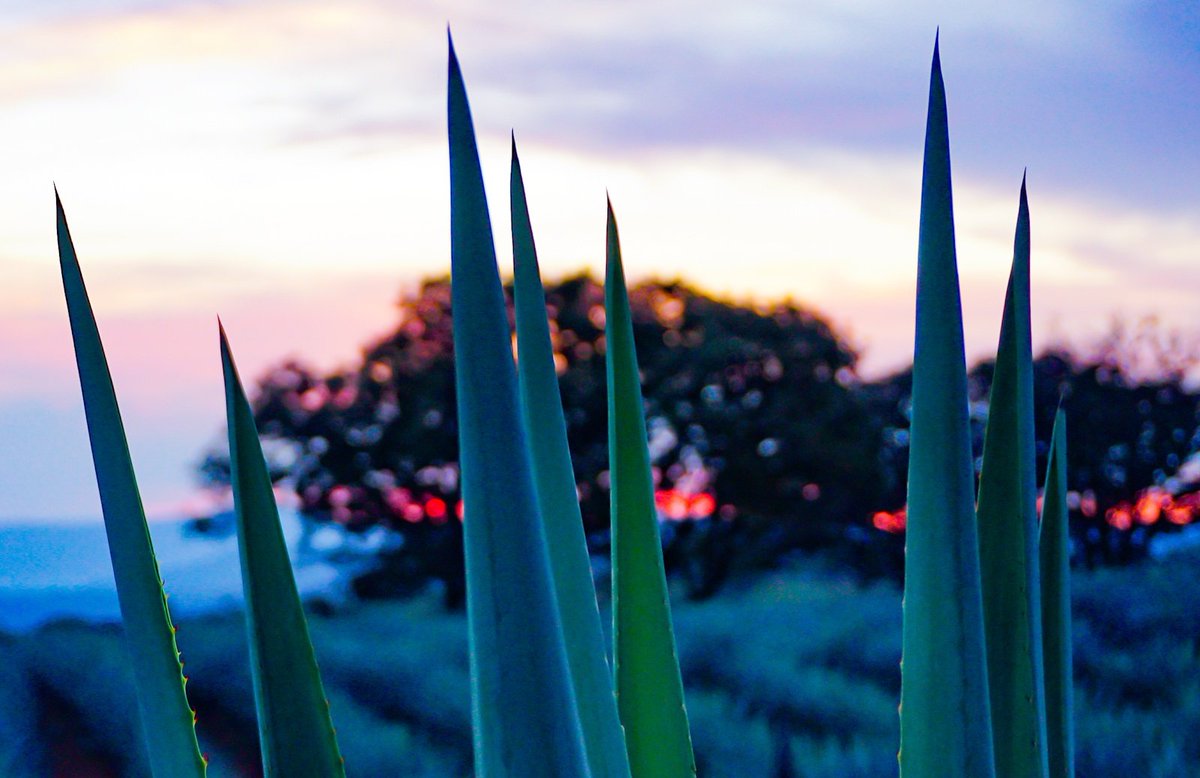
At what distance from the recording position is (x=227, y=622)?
435 centimetres

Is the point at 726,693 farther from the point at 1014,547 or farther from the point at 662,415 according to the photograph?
the point at 662,415

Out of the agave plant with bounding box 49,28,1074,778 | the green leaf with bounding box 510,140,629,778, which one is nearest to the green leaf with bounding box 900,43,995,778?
the agave plant with bounding box 49,28,1074,778

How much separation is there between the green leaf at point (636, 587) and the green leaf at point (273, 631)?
7.1 inches

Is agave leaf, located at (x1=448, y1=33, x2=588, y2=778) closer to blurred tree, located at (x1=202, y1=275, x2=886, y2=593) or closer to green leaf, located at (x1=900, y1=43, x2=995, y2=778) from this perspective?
green leaf, located at (x1=900, y1=43, x2=995, y2=778)

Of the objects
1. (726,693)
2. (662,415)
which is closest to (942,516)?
(726,693)

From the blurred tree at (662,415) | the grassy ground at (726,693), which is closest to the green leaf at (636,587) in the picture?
the grassy ground at (726,693)

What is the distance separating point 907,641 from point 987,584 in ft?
0.32

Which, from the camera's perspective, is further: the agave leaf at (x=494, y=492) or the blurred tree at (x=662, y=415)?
the blurred tree at (x=662, y=415)

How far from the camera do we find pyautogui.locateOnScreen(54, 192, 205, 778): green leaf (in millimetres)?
343

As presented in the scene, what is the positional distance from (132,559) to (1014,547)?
1.13ft

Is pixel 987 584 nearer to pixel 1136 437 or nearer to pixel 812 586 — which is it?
pixel 812 586

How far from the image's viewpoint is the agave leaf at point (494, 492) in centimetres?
29

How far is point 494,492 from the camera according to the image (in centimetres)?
29

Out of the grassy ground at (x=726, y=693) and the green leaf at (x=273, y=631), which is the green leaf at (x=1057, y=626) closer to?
the green leaf at (x=273, y=631)
